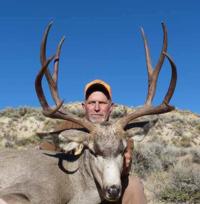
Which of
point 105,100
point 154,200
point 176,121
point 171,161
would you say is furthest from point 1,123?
point 105,100

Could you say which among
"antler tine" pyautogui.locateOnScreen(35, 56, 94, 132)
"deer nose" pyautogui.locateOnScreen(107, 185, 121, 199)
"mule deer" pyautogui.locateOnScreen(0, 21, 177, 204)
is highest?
"antler tine" pyautogui.locateOnScreen(35, 56, 94, 132)

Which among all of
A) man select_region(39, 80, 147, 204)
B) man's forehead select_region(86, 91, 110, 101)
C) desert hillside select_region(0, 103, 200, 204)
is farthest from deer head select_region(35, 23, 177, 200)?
man's forehead select_region(86, 91, 110, 101)

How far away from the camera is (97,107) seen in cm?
795

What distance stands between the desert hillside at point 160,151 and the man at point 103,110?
0.68 meters

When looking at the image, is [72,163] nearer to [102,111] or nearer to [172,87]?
[102,111]

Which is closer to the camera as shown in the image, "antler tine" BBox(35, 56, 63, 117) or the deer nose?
the deer nose

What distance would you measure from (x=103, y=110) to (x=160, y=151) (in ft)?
35.8

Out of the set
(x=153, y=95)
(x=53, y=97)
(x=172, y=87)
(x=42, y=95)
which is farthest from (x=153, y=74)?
(x=42, y=95)

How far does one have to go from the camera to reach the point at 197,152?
19750 mm

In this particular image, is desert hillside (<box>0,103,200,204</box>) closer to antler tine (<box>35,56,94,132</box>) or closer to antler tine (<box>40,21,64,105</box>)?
antler tine (<box>35,56,94,132</box>)

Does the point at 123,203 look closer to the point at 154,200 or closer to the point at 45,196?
the point at 45,196

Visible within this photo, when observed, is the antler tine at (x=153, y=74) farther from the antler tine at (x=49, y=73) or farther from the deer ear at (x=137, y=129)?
the antler tine at (x=49, y=73)

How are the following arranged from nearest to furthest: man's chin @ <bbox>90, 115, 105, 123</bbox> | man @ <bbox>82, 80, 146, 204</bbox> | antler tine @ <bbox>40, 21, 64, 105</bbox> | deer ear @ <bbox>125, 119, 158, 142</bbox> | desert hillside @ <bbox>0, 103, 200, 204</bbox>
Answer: antler tine @ <bbox>40, 21, 64, 105</bbox> < man @ <bbox>82, 80, 146, 204</bbox> < deer ear @ <bbox>125, 119, 158, 142</bbox> < man's chin @ <bbox>90, 115, 105, 123</bbox> < desert hillside @ <bbox>0, 103, 200, 204</bbox>

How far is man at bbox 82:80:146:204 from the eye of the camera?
7.16 m
